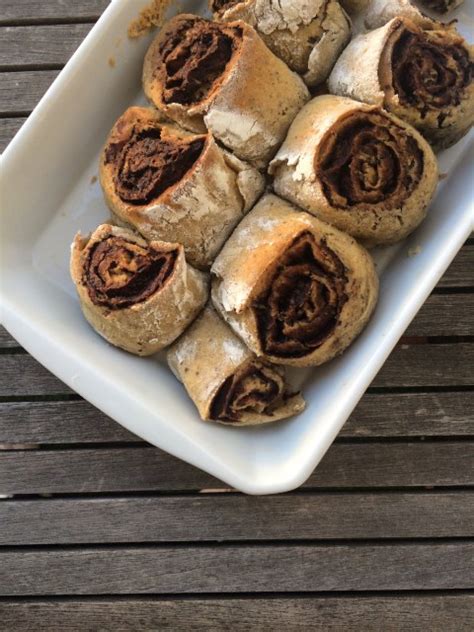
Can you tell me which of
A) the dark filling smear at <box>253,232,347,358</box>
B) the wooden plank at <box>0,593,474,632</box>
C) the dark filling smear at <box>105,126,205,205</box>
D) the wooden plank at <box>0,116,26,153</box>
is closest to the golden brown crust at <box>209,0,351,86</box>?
the dark filling smear at <box>105,126,205,205</box>

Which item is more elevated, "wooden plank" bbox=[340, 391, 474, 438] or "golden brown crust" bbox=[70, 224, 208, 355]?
"golden brown crust" bbox=[70, 224, 208, 355]

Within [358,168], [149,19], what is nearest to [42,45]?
[149,19]

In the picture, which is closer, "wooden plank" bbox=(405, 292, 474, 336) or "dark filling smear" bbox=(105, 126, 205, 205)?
"dark filling smear" bbox=(105, 126, 205, 205)

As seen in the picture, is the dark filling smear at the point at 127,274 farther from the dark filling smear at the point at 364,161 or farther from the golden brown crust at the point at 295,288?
the dark filling smear at the point at 364,161

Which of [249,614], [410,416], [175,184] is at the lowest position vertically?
[249,614]

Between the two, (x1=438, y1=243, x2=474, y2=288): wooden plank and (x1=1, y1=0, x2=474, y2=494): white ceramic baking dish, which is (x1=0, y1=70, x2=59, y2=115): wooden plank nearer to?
(x1=1, y1=0, x2=474, y2=494): white ceramic baking dish

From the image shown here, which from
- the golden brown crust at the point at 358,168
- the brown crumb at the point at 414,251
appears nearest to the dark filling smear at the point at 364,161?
the golden brown crust at the point at 358,168

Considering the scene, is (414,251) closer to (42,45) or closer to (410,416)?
(410,416)
